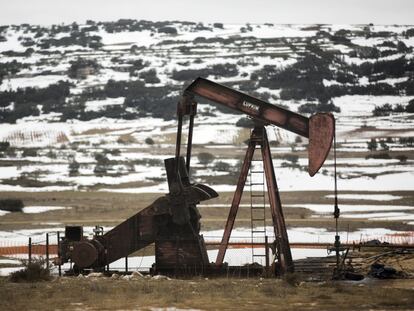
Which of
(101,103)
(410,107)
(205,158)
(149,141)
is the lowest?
(205,158)

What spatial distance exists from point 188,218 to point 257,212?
14911mm

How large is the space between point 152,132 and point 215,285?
2279 inches

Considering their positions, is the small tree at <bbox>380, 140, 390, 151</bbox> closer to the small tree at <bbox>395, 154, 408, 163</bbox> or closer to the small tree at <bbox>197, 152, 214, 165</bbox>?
the small tree at <bbox>395, 154, 408, 163</bbox>

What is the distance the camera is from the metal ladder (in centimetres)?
1644

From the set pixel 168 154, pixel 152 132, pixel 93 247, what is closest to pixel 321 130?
pixel 93 247

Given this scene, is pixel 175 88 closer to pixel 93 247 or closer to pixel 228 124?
pixel 228 124

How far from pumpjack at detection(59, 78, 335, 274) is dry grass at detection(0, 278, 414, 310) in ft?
3.53

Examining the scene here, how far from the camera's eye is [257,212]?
30.2 metres

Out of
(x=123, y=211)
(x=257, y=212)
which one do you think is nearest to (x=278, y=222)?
(x=257, y=212)

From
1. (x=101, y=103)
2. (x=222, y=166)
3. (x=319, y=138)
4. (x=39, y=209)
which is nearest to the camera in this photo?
(x=319, y=138)

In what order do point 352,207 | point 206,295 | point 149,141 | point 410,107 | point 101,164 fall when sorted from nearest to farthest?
point 206,295
point 352,207
point 101,164
point 149,141
point 410,107

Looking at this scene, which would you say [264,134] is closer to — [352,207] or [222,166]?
[352,207]

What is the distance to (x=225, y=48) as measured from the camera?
124 m

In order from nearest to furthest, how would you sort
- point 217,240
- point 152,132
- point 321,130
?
point 321,130 → point 217,240 → point 152,132
